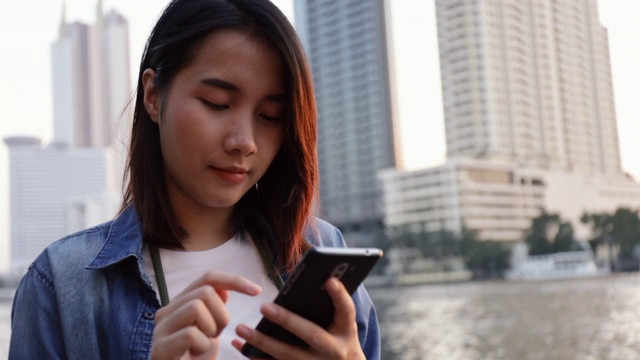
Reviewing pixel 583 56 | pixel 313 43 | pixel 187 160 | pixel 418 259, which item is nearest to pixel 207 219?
pixel 187 160

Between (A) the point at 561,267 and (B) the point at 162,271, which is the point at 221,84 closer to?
(B) the point at 162,271

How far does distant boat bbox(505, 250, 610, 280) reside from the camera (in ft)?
103

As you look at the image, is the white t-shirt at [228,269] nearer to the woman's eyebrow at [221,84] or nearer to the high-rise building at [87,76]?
Answer: the woman's eyebrow at [221,84]

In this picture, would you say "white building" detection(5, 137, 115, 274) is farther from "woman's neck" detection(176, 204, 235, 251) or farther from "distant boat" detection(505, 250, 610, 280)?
"woman's neck" detection(176, 204, 235, 251)

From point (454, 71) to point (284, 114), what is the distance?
131 ft

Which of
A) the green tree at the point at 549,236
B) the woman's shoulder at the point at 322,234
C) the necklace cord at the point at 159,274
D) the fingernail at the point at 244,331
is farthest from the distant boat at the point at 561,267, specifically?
the fingernail at the point at 244,331

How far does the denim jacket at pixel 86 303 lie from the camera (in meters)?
0.68

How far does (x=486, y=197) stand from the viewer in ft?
121

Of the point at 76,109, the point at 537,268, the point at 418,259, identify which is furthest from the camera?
the point at 76,109

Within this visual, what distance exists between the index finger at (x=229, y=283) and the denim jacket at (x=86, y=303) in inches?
5.8

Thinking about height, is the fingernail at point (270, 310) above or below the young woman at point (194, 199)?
below

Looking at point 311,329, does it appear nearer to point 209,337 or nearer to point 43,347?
point 209,337

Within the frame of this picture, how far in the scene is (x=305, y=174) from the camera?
79 cm

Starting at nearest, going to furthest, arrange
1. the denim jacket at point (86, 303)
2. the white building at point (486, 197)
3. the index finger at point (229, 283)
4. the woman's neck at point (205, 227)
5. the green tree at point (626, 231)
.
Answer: the index finger at point (229, 283) < the denim jacket at point (86, 303) < the woman's neck at point (205, 227) < the green tree at point (626, 231) < the white building at point (486, 197)
